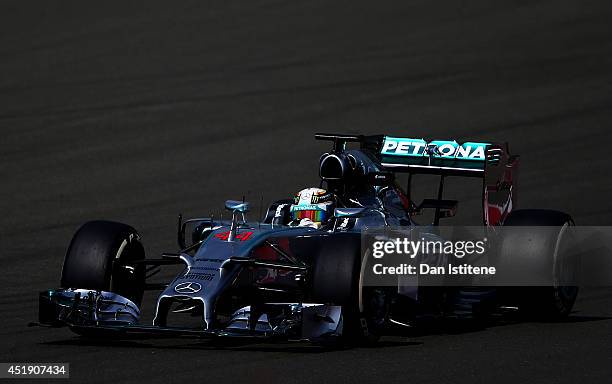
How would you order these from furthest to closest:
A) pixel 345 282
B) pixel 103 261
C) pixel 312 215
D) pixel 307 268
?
pixel 312 215
pixel 103 261
pixel 307 268
pixel 345 282

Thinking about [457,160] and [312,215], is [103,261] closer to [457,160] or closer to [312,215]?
[312,215]

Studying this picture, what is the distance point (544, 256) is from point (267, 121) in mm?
11447

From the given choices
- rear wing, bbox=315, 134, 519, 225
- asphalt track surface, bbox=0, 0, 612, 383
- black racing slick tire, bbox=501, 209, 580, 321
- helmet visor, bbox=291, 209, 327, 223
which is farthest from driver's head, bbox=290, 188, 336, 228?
black racing slick tire, bbox=501, 209, 580, 321

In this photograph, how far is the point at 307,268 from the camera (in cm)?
1092

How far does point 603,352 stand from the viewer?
10.6m

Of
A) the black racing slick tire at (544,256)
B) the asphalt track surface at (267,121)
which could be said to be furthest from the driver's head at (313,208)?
the black racing slick tire at (544,256)

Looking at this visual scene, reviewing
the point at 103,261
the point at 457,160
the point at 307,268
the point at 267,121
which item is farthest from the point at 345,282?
the point at 267,121

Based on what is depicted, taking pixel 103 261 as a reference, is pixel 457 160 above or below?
above

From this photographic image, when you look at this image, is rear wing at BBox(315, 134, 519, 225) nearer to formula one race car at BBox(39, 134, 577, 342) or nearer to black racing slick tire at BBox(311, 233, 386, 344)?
formula one race car at BBox(39, 134, 577, 342)

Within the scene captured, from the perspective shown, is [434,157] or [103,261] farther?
[434,157]

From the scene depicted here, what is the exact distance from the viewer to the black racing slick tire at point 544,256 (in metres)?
12.1

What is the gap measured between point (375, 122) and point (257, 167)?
10.1 ft

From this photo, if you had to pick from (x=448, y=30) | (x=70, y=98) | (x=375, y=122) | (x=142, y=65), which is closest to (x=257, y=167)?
(x=375, y=122)

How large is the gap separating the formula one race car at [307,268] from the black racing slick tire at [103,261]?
0.01 m
